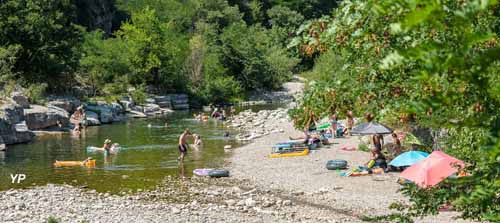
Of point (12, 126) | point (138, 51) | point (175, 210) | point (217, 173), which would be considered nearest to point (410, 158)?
point (217, 173)

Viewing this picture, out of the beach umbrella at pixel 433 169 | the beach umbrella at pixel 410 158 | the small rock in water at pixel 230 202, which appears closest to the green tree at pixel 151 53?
the beach umbrella at pixel 410 158

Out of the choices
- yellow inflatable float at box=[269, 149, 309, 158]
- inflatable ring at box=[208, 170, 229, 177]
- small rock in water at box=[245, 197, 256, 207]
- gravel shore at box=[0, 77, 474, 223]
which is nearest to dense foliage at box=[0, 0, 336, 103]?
yellow inflatable float at box=[269, 149, 309, 158]

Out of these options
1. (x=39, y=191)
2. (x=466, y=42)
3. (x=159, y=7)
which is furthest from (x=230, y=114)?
(x=466, y=42)

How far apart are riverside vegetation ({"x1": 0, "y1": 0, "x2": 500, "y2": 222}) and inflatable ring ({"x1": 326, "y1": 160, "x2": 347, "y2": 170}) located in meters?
3.02

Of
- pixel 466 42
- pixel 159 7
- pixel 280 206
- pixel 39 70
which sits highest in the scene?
pixel 159 7

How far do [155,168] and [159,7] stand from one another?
60765 mm

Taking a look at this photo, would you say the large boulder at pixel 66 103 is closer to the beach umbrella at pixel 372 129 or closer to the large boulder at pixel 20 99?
the large boulder at pixel 20 99

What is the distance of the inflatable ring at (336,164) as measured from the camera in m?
21.6

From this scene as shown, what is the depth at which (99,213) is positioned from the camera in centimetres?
1587

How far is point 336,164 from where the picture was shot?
21703 mm

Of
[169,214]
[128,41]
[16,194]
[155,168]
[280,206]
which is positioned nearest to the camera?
[169,214]

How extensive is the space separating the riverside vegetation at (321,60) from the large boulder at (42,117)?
8.47 feet

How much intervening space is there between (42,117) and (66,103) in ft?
19.4

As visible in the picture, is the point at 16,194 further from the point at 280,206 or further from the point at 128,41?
the point at 128,41
